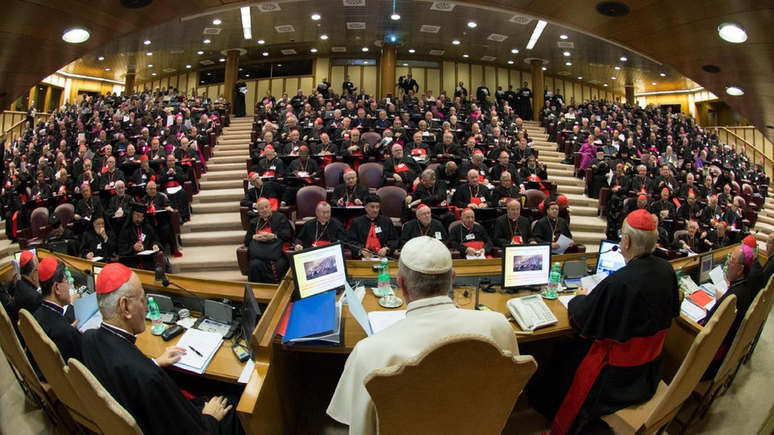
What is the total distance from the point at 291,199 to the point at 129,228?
2.26 meters

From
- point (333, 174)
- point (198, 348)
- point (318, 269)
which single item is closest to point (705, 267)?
point (318, 269)

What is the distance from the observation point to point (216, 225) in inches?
268

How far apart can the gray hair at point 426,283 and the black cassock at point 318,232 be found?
3880 mm

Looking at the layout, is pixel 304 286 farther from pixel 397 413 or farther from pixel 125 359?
pixel 397 413

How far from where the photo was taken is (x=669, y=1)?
113 inches

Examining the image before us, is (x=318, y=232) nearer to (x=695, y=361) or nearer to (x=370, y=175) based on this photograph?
(x=370, y=175)

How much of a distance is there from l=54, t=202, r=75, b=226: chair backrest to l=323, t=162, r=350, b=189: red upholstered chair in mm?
4098

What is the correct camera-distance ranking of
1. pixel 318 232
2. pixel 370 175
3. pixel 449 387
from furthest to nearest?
1. pixel 370 175
2. pixel 318 232
3. pixel 449 387

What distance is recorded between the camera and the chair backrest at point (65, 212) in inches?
262

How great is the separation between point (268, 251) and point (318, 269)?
241 cm

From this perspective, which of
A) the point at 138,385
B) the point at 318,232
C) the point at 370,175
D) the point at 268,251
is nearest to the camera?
the point at 138,385

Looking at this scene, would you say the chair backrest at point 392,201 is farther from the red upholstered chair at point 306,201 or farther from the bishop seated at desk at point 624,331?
the bishop seated at desk at point 624,331

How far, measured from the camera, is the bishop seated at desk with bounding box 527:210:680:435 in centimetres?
219

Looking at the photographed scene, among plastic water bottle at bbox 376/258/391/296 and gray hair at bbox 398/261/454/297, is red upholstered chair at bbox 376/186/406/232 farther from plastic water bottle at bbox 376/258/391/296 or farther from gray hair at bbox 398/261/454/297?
gray hair at bbox 398/261/454/297
